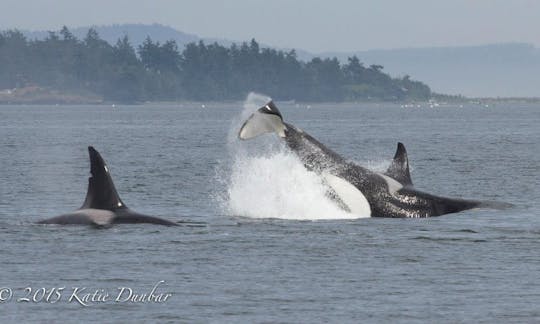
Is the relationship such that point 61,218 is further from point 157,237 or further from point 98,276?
point 98,276

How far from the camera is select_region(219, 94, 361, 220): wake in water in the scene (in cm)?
3309

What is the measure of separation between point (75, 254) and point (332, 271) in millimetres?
5128

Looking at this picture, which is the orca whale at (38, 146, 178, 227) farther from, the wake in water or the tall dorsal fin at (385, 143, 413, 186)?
the tall dorsal fin at (385, 143, 413, 186)

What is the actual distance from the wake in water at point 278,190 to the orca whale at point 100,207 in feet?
11.4

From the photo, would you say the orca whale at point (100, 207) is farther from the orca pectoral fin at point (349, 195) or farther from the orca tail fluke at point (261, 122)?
the orca pectoral fin at point (349, 195)

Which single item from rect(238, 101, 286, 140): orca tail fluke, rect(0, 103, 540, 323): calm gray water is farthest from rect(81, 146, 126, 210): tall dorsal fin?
rect(238, 101, 286, 140): orca tail fluke

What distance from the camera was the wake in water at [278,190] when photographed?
109ft

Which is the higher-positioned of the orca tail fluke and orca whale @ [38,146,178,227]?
the orca tail fluke

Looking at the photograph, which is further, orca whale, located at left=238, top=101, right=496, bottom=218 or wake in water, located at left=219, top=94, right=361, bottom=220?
wake in water, located at left=219, top=94, right=361, bottom=220

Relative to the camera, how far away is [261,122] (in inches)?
1224

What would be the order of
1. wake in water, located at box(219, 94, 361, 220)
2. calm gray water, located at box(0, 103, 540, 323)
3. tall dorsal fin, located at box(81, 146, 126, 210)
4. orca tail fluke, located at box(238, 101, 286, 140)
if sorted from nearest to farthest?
calm gray water, located at box(0, 103, 540, 323) < tall dorsal fin, located at box(81, 146, 126, 210) < orca tail fluke, located at box(238, 101, 286, 140) < wake in water, located at box(219, 94, 361, 220)

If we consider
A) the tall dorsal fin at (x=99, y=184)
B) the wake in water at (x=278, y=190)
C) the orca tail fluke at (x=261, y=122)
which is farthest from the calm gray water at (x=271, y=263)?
the orca tail fluke at (x=261, y=122)

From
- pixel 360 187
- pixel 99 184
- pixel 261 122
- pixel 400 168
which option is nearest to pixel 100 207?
pixel 99 184

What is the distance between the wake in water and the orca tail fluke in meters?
0.50
